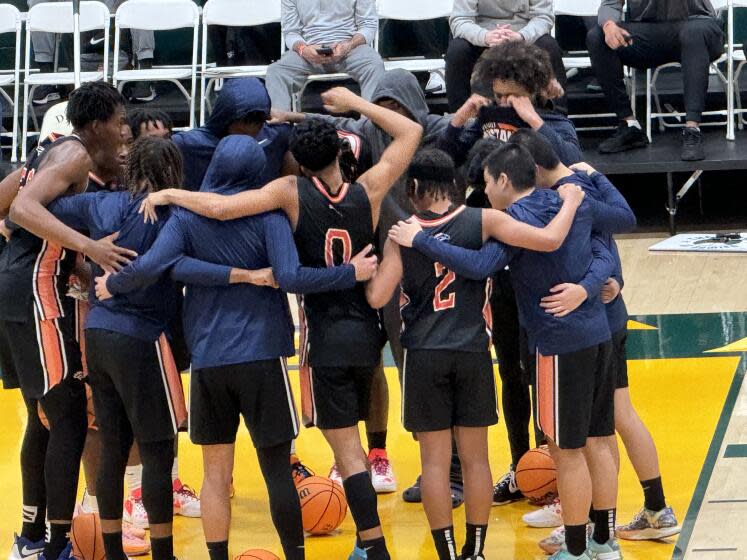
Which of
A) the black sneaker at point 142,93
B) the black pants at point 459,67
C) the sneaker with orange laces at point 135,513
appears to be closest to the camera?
the sneaker with orange laces at point 135,513

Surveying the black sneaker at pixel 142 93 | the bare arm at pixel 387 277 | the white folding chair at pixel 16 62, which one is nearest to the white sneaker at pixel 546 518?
the bare arm at pixel 387 277

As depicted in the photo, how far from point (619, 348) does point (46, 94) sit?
8.07m

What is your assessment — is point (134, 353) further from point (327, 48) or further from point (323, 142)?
point (327, 48)

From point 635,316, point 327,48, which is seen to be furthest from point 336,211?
point 327,48

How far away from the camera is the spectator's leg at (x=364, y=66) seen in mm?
9453

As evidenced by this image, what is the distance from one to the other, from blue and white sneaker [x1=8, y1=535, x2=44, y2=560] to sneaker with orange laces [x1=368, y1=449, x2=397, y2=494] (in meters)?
1.43

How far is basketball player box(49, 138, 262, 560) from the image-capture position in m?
4.55

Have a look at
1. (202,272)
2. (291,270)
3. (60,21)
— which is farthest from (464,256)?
(60,21)

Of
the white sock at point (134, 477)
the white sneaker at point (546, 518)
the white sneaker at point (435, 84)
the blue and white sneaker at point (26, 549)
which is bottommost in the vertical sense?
the blue and white sneaker at point (26, 549)

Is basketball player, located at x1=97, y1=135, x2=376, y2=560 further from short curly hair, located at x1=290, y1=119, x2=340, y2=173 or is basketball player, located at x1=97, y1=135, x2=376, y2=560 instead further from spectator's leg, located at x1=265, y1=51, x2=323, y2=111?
spectator's leg, located at x1=265, y1=51, x2=323, y2=111

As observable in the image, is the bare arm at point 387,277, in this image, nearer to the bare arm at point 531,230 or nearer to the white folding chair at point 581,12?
the bare arm at point 531,230

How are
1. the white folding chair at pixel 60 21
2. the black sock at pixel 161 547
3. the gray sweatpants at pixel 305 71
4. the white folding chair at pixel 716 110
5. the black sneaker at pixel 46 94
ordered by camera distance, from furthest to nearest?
the black sneaker at pixel 46 94 → the white folding chair at pixel 60 21 → the white folding chair at pixel 716 110 → the gray sweatpants at pixel 305 71 → the black sock at pixel 161 547

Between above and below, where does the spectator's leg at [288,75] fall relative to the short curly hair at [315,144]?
below

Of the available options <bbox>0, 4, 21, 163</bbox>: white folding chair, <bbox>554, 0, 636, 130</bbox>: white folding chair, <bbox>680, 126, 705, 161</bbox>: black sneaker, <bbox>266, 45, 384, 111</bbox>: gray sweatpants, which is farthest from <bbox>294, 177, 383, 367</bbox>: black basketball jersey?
<bbox>0, 4, 21, 163</bbox>: white folding chair
